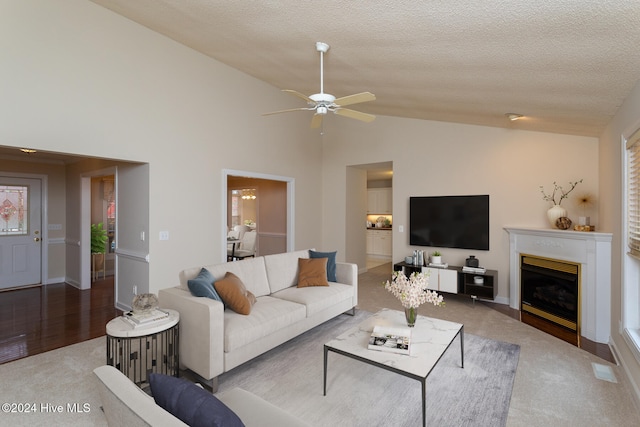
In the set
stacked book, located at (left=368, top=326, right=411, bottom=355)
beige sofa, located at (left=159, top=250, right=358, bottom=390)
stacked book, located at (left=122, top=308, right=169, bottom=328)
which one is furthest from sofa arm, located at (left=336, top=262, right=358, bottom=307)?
stacked book, located at (left=122, top=308, right=169, bottom=328)

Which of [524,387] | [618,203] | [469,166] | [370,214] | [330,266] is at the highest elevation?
[469,166]

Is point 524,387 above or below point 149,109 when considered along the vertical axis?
below

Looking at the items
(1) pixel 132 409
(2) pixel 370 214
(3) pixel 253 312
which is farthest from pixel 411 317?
(2) pixel 370 214

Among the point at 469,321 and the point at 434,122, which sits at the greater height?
the point at 434,122

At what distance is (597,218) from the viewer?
4.32 metres

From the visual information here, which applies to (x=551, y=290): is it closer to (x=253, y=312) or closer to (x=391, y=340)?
(x=391, y=340)

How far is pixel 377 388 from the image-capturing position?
260cm

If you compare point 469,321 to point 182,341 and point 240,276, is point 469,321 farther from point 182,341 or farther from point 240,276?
point 182,341

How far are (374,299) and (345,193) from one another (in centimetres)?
254

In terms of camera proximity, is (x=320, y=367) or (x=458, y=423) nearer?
(x=458, y=423)

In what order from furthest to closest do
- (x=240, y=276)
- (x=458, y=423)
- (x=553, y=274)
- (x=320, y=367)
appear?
(x=553, y=274)
(x=240, y=276)
(x=320, y=367)
(x=458, y=423)

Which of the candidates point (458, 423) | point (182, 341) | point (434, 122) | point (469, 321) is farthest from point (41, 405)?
point (434, 122)

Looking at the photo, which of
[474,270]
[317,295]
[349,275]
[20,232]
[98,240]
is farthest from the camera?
[98,240]

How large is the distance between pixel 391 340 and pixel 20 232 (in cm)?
686
